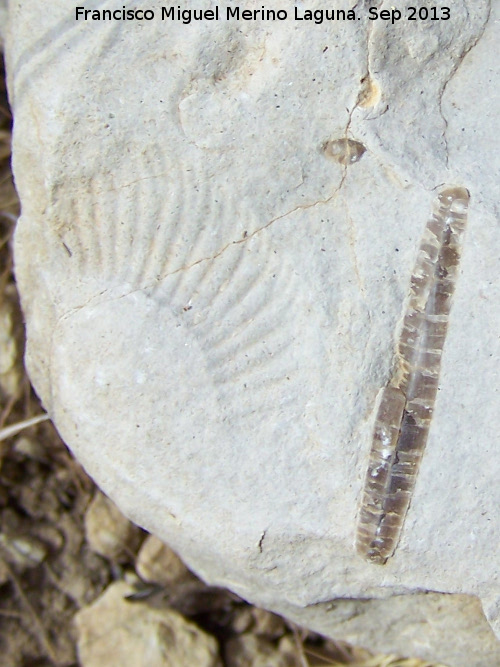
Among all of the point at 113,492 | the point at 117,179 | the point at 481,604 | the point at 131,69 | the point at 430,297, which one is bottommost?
the point at 481,604

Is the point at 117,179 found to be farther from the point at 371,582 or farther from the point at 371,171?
the point at 371,582

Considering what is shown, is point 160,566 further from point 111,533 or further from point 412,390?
point 412,390

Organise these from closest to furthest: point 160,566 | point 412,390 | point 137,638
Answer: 1. point 412,390
2. point 137,638
3. point 160,566

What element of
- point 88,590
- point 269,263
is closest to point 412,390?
point 269,263

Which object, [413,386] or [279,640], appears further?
[279,640]

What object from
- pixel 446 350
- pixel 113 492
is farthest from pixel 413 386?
pixel 113 492
